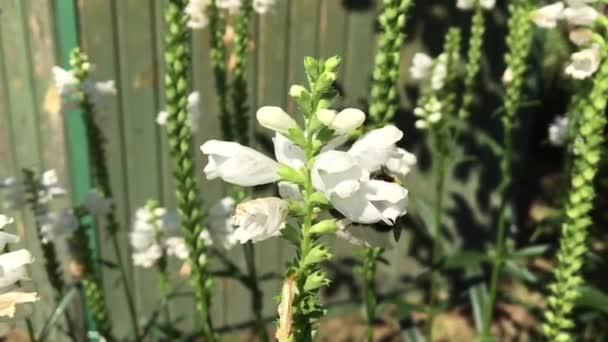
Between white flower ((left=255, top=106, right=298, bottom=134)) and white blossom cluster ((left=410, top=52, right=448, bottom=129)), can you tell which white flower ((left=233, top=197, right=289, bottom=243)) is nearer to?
white flower ((left=255, top=106, right=298, bottom=134))

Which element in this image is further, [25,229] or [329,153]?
[25,229]

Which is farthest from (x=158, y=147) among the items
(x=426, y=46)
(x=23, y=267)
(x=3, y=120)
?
(x=23, y=267)

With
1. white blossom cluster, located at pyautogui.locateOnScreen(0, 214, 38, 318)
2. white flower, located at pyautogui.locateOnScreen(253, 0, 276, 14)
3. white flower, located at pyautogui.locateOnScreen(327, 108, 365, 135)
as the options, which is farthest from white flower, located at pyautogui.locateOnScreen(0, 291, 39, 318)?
white flower, located at pyautogui.locateOnScreen(253, 0, 276, 14)

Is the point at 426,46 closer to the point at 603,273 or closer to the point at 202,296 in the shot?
the point at 603,273

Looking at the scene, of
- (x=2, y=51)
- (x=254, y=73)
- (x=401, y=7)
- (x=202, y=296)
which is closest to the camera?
(x=401, y=7)

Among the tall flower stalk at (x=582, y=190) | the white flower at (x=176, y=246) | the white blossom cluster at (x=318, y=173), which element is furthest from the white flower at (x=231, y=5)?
the white blossom cluster at (x=318, y=173)

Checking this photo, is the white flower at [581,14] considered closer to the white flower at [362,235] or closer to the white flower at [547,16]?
the white flower at [547,16]
